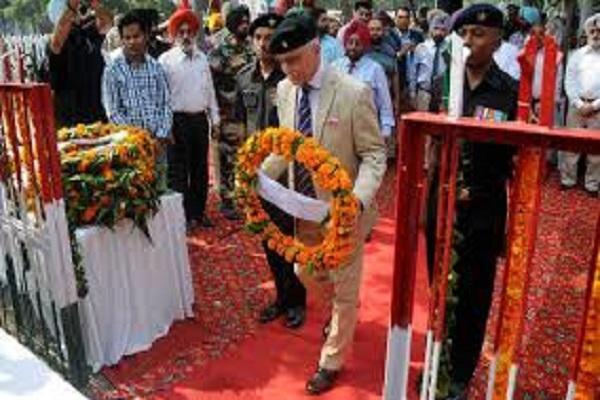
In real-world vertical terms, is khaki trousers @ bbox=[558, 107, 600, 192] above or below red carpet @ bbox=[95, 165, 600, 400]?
above

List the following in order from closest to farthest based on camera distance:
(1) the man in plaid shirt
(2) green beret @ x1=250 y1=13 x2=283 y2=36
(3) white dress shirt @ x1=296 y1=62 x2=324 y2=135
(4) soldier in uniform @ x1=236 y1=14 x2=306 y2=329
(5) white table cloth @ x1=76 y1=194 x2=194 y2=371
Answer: (3) white dress shirt @ x1=296 y1=62 x2=324 y2=135 → (5) white table cloth @ x1=76 y1=194 x2=194 y2=371 → (4) soldier in uniform @ x1=236 y1=14 x2=306 y2=329 → (2) green beret @ x1=250 y1=13 x2=283 y2=36 → (1) the man in plaid shirt

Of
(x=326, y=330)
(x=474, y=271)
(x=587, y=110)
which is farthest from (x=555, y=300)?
(x=587, y=110)

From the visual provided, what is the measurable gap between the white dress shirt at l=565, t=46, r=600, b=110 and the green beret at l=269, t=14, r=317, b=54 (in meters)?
4.63

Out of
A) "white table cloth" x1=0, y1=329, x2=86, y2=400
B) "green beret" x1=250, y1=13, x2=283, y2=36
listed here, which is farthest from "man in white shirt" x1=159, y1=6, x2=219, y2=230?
"white table cloth" x1=0, y1=329, x2=86, y2=400

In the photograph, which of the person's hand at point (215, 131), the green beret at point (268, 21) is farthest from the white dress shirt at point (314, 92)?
the person's hand at point (215, 131)

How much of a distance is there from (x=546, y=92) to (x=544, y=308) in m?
3.23

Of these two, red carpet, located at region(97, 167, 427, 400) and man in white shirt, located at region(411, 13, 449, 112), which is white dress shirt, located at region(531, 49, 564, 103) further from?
red carpet, located at region(97, 167, 427, 400)

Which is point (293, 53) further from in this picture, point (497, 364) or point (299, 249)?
point (497, 364)

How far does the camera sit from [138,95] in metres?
5.24

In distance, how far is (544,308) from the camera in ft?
14.6

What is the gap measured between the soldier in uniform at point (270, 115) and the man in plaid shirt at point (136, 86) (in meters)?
0.73

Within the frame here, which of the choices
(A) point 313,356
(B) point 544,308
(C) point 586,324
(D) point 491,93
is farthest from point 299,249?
(B) point 544,308

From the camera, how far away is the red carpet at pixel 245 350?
356 centimetres

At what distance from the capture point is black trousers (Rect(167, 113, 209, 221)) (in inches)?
238
